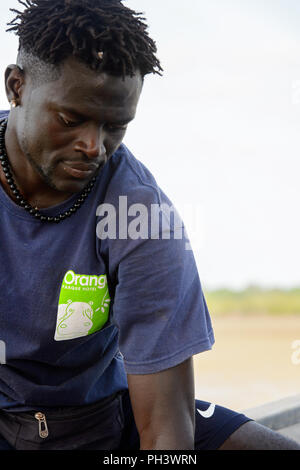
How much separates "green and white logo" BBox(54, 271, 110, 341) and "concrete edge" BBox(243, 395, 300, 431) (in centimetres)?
150

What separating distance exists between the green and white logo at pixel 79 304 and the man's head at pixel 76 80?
0.78 feet

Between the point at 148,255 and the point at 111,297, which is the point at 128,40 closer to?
the point at 148,255

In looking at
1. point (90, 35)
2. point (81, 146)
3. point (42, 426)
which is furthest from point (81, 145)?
point (42, 426)

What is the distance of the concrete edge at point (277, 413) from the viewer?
307 centimetres

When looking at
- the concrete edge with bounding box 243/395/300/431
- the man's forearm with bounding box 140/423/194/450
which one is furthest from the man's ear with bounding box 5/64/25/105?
the concrete edge with bounding box 243/395/300/431

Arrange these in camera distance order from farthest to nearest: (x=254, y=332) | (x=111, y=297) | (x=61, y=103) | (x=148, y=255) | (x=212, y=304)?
(x=212, y=304)
(x=254, y=332)
(x=111, y=297)
(x=148, y=255)
(x=61, y=103)

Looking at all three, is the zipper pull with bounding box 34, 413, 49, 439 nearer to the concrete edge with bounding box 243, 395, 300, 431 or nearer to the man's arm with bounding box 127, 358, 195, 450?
the man's arm with bounding box 127, 358, 195, 450

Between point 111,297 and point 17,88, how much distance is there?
0.59 meters

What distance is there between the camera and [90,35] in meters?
1.51

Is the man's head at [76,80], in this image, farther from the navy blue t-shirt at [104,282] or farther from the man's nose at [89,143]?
the navy blue t-shirt at [104,282]

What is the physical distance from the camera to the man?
5.07 feet

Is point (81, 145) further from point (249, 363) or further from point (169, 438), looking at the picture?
point (249, 363)
